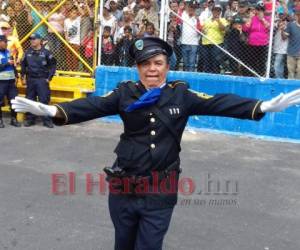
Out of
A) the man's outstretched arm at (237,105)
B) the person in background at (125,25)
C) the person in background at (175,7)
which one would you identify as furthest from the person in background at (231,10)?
the man's outstretched arm at (237,105)

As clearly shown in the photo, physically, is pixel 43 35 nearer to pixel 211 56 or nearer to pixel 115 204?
pixel 211 56

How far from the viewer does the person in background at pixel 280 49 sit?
345 inches

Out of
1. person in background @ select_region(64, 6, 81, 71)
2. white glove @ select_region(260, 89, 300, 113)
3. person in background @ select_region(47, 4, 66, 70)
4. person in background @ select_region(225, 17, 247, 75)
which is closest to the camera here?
white glove @ select_region(260, 89, 300, 113)

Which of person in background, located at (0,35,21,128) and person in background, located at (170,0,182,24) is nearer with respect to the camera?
person in background, located at (0,35,21,128)

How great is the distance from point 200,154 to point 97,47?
347 cm

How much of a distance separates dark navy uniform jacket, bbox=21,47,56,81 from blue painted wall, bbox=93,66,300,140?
4.87 ft

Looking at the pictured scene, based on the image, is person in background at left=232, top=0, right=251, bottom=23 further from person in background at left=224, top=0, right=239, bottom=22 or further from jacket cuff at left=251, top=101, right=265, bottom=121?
jacket cuff at left=251, top=101, right=265, bottom=121

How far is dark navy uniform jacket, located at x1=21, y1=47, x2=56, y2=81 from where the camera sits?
928cm

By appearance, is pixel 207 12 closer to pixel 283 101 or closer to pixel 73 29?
pixel 73 29

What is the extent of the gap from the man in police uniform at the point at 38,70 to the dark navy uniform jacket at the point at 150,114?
6.19m

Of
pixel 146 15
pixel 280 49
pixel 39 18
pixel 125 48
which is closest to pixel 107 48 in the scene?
pixel 125 48

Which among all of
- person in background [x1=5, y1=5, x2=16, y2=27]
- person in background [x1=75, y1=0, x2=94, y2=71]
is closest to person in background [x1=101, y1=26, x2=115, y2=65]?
person in background [x1=75, y1=0, x2=94, y2=71]

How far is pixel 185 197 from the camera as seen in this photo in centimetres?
572

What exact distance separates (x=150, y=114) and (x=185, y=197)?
9.05 ft
